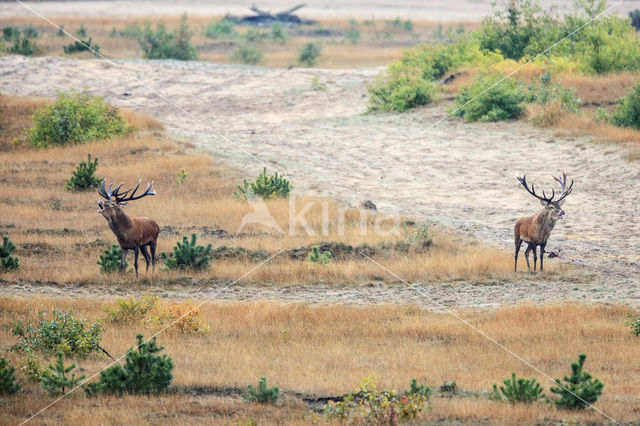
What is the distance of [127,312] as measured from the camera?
13.7 m

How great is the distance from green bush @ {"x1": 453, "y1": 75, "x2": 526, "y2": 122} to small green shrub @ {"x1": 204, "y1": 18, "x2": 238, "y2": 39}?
34597 millimetres

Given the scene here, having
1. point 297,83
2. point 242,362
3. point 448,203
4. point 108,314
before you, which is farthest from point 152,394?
point 297,83

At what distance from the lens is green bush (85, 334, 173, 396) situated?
10.6m

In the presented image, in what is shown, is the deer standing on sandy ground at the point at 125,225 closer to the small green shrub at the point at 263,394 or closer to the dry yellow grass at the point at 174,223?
the dry yellow grass at the point at 174,223

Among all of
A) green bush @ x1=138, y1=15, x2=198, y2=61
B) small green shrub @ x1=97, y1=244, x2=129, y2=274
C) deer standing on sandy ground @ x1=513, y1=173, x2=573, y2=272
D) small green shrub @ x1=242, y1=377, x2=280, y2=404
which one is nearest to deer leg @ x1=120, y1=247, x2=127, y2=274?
small green shrub @ x1=97, y1=244, x2=129, y2=274

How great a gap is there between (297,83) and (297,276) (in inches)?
798

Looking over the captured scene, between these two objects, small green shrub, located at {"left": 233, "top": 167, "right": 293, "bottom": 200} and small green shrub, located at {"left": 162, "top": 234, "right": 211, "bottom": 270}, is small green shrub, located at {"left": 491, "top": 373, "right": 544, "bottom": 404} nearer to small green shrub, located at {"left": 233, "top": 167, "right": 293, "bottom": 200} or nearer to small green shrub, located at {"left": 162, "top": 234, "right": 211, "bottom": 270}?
small green shrub, located at {"left": 162, "top": 234, "right": 211, "bottom": 270}

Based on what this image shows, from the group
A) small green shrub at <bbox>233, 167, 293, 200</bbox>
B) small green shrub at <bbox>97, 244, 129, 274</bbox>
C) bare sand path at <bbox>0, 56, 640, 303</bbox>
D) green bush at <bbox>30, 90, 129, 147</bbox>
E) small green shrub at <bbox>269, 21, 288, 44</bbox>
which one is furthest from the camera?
small green shrub at <bbox>269, 21, 288, 44</bbox>

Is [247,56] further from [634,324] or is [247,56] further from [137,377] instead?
[137,377]

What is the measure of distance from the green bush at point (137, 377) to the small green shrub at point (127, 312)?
9.53 feet

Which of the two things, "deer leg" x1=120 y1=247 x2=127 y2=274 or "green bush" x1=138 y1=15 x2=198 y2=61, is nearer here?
"deer leg" x1=120 y1=247 x2=127 y2=274

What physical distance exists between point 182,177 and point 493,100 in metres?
10.3

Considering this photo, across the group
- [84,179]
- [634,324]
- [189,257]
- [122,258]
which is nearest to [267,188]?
[84,179]

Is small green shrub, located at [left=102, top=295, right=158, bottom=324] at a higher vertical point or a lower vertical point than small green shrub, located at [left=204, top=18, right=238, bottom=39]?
lower
